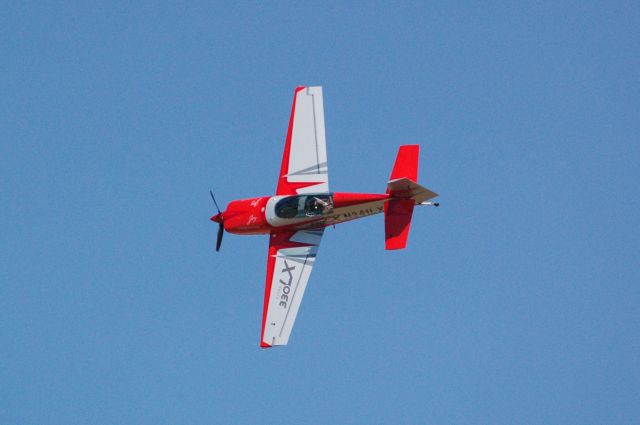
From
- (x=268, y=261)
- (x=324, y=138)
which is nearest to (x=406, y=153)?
(x=324, y=138)

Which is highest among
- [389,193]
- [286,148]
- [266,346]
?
[286,148]

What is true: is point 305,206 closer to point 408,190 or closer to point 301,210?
point 301,210

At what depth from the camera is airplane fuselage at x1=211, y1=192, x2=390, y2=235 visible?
32.8m

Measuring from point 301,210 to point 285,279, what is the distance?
2.38m

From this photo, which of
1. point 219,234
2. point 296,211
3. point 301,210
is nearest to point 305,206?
point 301,210

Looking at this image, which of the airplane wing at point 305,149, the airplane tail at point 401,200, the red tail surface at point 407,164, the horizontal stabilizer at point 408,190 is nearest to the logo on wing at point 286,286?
the airplane wing at point 305,149

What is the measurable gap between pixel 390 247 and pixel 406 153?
3.13 m

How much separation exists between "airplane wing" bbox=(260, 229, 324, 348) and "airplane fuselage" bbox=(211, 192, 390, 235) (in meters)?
0.41

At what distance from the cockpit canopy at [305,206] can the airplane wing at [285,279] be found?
30.3 inches

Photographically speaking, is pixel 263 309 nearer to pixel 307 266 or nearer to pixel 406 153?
pixel 307 266

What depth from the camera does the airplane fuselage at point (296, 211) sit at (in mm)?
32750

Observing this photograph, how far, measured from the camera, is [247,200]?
3488cm

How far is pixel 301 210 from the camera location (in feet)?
109

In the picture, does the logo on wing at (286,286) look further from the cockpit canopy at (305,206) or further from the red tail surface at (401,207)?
the red tail surface at (401,207)
